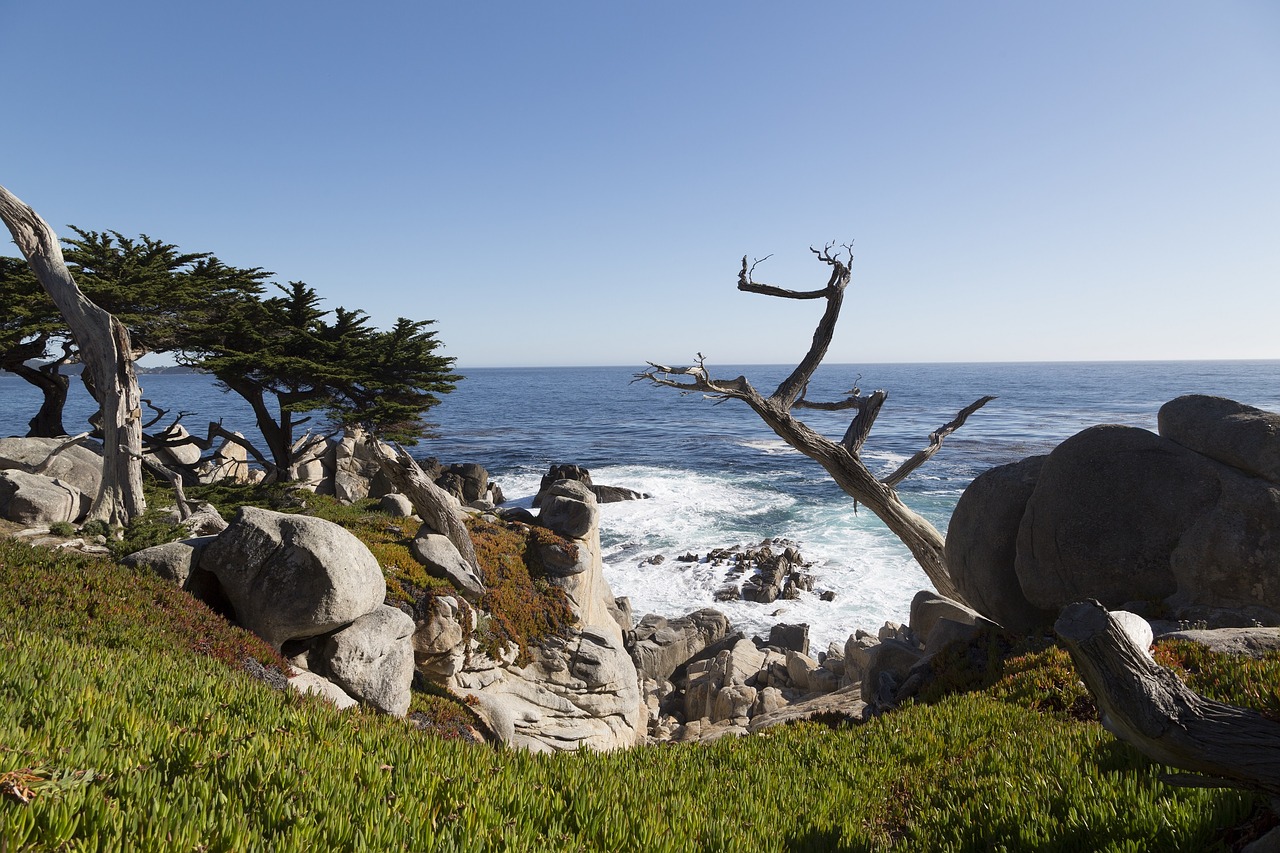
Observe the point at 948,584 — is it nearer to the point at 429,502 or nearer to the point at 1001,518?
the point at 1001,518

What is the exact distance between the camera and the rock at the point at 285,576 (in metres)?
10.4

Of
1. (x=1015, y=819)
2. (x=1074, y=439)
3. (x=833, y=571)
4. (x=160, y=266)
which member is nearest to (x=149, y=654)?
(x=1015, y=819)

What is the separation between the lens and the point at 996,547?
37.3 feet

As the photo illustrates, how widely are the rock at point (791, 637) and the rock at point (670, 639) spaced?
1.77 m

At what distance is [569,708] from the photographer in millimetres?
14953

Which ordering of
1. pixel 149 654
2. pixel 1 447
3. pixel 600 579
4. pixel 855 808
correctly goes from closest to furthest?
pixel 855 808
pixel 149 654
pixel 1 447
pixel 600 579

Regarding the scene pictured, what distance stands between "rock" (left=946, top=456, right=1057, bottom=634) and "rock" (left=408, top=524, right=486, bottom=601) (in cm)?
1024

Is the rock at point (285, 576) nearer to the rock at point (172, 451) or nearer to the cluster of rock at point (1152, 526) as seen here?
the cluster of rock at point (1152, 526)

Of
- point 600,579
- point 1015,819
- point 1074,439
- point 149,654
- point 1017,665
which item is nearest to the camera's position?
point 1015,819

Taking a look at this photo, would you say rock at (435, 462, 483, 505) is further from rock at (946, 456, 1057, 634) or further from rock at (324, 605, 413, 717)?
rock at (946, 456, 1057, 634)

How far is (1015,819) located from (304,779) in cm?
471

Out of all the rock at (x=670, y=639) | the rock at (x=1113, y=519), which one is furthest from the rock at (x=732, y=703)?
the rock at (x=1113, y=519)

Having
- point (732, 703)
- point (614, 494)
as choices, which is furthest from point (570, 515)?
point (614, 494)

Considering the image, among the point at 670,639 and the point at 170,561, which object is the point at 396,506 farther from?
the point at 670,639
